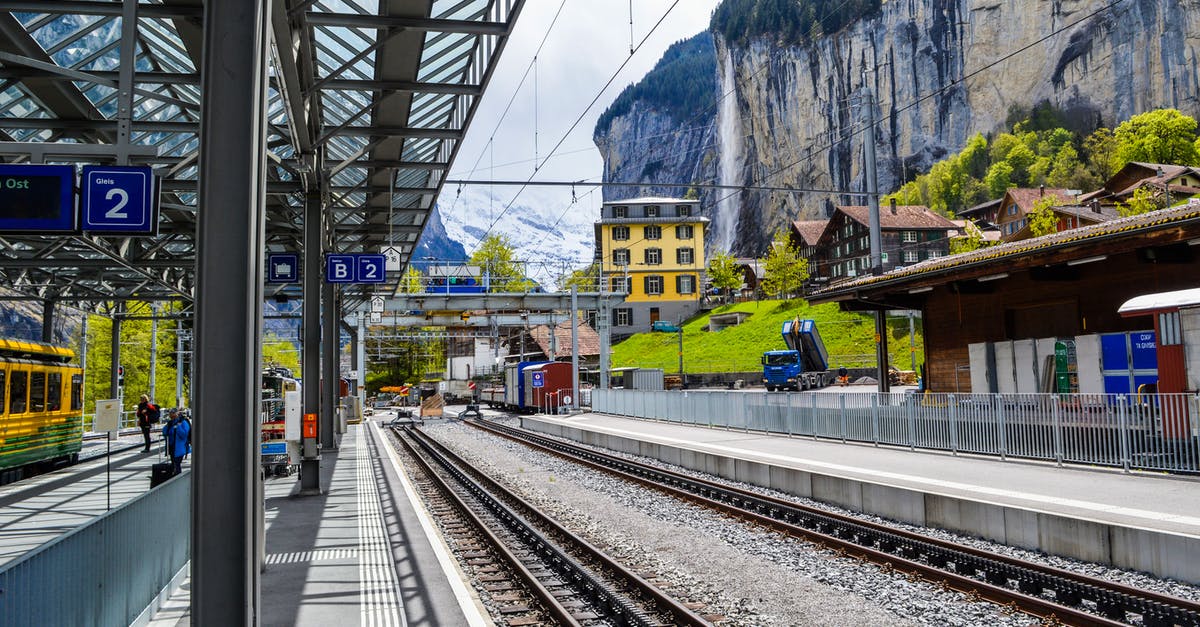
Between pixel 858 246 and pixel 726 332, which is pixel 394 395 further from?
pixel 858 246

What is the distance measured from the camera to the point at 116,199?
873 cm

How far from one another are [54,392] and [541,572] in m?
16.0

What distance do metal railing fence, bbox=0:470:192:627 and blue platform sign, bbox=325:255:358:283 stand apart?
8.90m

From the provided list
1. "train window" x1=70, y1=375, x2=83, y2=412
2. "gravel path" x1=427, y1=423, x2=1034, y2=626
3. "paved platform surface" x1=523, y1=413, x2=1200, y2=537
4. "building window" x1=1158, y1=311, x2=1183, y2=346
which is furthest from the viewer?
"train window" x1=70, y1=375, x2=83, y2=412

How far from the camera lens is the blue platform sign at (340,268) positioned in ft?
58.2

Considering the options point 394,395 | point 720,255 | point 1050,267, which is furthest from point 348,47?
point 720,255

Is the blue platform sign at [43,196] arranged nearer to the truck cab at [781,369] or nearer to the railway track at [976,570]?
the railway track at [976,570]

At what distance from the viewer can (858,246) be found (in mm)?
87438

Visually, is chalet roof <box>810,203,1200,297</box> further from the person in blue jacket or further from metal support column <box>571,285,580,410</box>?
the person in blue jacket

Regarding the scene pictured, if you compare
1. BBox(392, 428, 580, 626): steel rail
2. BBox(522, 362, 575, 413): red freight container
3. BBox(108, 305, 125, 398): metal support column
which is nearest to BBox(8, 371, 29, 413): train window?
BBox(392, 428, 580, 626): steel rail

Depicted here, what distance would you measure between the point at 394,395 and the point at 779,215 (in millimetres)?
67431

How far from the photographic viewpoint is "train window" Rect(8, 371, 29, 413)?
700 inches

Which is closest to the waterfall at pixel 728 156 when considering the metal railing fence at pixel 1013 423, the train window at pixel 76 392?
the metal railing fence at pixel 1013 423

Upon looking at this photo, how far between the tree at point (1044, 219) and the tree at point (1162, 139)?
3125 centimetres
